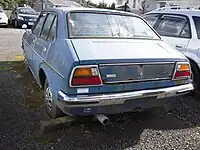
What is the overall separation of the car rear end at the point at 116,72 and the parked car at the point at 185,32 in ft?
4.68

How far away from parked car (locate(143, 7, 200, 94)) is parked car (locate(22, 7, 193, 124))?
4.24 feet

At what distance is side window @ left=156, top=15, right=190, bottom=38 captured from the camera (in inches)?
204

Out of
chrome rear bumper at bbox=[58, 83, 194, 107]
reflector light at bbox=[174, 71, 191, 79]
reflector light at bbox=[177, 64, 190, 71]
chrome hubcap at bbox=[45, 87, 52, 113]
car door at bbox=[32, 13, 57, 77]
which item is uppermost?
car door at bbox=[32, 13, 57, 77]

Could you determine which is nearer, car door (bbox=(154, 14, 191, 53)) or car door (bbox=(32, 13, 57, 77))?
car door (bbox=(32, 13, 57, 77))

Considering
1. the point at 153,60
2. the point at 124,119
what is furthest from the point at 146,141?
the point at 153,60

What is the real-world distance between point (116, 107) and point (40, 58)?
5.28 feet

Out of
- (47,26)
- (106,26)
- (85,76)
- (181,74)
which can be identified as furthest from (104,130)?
(47,26)

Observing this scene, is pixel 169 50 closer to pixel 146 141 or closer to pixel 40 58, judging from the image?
pixel 146 141

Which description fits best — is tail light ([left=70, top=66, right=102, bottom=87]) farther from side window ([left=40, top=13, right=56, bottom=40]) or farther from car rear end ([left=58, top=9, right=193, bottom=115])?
side window ([left=40, top=13, right=56, bottom=40])

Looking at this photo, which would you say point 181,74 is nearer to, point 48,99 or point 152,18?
point 48,99

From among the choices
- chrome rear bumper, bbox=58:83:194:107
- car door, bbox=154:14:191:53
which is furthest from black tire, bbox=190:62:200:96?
chrome rear bumper, bbox=58:83:194:107

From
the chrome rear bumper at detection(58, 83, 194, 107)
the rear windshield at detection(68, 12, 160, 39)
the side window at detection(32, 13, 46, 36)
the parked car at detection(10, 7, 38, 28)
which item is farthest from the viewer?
the parked car at detection(10, 7, 38, 28)

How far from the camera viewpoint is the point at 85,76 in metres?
2.87

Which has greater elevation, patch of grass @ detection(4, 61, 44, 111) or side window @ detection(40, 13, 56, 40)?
side window @ detection(40, 13, 56, 40)
